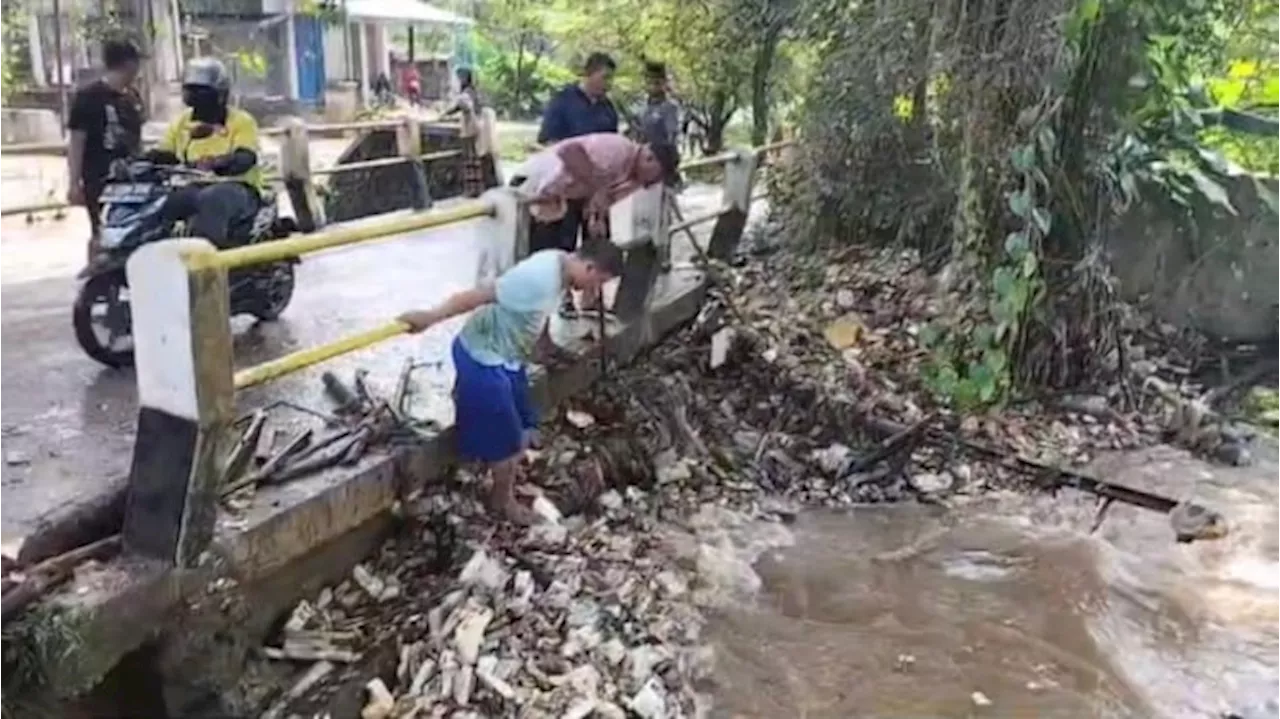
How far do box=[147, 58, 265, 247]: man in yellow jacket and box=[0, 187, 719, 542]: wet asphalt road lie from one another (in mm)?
759

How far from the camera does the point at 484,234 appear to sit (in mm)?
5941

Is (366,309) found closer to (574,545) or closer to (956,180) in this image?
(574,545)

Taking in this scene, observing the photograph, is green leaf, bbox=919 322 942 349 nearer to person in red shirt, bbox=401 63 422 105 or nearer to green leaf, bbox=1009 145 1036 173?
green leaf, bbox=1009 145 1036 173

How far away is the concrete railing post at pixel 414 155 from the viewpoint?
39.9 ft

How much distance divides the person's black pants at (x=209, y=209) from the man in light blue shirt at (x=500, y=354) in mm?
1735

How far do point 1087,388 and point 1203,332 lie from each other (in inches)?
79.3

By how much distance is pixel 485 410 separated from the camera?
5195mm

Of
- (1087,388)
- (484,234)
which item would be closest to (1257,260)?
(1087,388)

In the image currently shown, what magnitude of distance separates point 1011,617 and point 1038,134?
3244mm

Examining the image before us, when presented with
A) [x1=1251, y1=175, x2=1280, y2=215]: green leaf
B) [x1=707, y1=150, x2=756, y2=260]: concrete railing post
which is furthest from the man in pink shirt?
[x1=1251, y1=175, x2=1280, y2=215]: green leaf

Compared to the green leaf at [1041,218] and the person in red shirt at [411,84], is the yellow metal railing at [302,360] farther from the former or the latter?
the person in red shirt at [411,84]

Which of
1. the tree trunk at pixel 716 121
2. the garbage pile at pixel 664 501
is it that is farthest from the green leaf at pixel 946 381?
the tree trunk at pixel 716 121

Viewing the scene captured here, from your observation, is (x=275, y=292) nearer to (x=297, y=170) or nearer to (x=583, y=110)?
(x=583, y=110)

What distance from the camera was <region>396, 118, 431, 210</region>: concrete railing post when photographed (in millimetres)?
12156
